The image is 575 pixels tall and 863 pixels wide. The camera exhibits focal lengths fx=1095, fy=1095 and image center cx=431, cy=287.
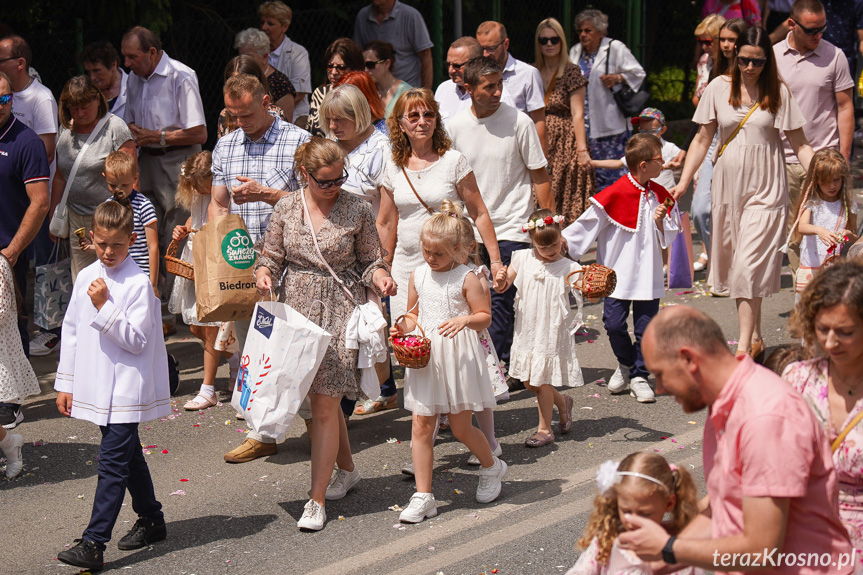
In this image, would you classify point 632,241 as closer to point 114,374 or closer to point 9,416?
point 114,374

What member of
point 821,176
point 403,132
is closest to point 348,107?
point 403,132

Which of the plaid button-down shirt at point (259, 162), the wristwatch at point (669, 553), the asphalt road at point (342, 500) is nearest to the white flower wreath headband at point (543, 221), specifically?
the asphalt road at point (342, 500)

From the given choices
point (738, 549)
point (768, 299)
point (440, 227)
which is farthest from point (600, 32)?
point (738, 549)

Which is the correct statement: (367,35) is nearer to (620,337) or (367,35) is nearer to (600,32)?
(600,32)

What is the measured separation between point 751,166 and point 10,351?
507 cm

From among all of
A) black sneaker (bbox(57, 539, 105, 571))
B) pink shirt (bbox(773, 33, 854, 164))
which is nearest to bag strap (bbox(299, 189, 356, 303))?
black sneaker (bbox(57, 539, 105, 571))

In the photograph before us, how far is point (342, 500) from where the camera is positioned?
5688 mm

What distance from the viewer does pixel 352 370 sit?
17.8 ft

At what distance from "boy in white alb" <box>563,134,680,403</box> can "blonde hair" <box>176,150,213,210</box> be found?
244 cm

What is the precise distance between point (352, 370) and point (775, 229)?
12.3 ft

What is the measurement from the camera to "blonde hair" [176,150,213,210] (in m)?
7.32

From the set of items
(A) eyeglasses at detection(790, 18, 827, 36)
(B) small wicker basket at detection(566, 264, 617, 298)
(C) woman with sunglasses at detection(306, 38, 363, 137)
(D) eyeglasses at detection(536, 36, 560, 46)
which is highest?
(D) eyeglasses at detection(536, 36, 560, 46)

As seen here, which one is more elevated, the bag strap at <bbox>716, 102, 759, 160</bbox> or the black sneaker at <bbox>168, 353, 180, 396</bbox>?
the bag strap at <bbox>716, 102, 759, 160</bbox>

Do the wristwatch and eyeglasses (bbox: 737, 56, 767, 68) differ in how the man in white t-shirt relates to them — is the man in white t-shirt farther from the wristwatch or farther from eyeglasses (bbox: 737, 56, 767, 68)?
the wristwatch
